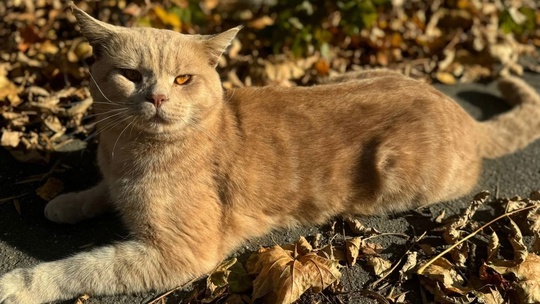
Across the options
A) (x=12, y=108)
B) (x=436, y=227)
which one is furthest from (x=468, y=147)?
(x=12, y=108)

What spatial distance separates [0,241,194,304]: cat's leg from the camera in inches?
Answer: 95.9

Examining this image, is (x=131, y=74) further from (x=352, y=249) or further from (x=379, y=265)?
(x=379, y=265)

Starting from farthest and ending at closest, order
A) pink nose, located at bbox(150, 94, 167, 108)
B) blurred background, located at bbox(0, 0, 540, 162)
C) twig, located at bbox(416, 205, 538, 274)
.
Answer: blurred background, located at bbox(0, 0, 540, 162) → twig, located at bbox(416, 205, 538, 274) → pink nose, located at bbox(150, 94, 167, 108)

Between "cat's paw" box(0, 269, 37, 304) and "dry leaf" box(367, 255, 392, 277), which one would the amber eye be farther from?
"dry leaf" box(367, 255, 392, 277)

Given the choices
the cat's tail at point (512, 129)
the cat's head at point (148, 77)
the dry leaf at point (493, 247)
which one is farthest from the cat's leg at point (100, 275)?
the cat's tail at point (512, 129)

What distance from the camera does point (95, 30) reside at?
8.20 feet

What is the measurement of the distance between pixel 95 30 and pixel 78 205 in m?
1.07

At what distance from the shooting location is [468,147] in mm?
3225

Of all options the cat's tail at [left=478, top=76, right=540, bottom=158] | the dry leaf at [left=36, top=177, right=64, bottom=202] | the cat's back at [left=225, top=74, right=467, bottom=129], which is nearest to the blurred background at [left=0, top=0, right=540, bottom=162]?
the dry leaf at [left=36, top=177, right=64, bottom=202]

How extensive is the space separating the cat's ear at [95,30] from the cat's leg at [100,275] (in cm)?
105

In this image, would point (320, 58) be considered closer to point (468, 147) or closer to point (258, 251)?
point (468, 147)

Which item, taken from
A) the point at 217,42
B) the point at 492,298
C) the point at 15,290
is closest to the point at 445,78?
the point at 492,298

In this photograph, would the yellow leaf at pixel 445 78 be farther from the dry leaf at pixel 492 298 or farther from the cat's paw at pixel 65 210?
the cat's paw at pixel 65 210

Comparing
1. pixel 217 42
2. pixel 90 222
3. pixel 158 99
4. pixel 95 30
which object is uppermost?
pixel 95 30
